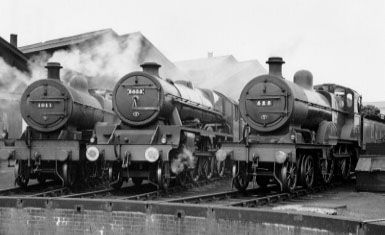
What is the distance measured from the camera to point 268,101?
42.5ft

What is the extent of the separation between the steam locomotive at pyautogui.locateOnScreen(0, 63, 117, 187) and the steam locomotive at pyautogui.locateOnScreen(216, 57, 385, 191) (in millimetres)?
4029

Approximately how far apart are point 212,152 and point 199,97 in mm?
1817

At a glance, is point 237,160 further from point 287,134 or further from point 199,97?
point 199,97

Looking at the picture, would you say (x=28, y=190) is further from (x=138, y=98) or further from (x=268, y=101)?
(x=268, y=101)

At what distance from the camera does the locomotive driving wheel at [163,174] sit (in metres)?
13.0

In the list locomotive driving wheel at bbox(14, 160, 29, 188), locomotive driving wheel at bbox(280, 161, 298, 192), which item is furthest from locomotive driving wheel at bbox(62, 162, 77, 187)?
locomotive driving wheel at bbox(280, 161, 298, 192)

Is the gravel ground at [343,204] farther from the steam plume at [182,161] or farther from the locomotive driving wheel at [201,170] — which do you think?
the locomotive driving wheel at [201,170]

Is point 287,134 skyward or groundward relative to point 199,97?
groundward

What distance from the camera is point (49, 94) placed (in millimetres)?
14305

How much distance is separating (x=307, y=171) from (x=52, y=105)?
677 centimetres

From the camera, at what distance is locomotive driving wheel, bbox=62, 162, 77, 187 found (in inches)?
542

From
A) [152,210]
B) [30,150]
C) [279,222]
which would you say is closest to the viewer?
[279,222]

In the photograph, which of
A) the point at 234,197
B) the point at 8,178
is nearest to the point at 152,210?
the point at 234,197

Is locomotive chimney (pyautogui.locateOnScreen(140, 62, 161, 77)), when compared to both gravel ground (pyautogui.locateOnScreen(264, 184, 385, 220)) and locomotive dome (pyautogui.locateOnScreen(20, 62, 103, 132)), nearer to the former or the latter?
locomotive dome (pyautogui.locateOnScreen(20, 62, 103, 132))
